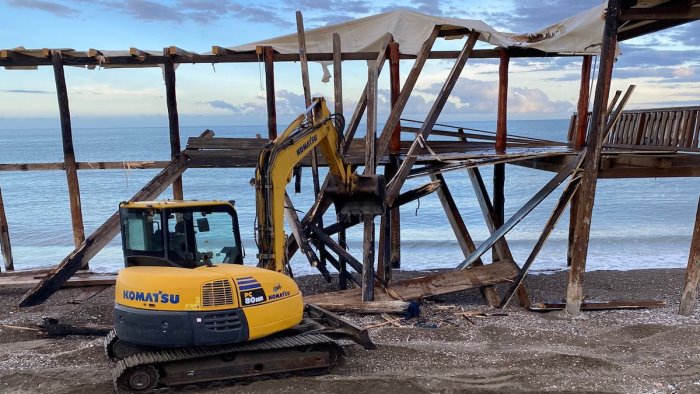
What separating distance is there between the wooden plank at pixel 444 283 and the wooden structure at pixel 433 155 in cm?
2

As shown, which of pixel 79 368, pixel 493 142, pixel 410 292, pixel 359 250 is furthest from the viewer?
pixel 359 250

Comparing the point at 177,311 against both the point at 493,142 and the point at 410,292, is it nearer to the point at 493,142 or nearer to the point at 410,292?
the point at 410,292

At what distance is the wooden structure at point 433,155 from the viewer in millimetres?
9438

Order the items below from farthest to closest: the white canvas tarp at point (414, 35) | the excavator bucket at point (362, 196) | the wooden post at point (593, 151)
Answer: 1. the white canvas tarp at point (414, 35)
2. the excavator bucket at point (362, 196)
3. the wooden post at point (593, 151)

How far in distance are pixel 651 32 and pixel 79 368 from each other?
12.0 meters

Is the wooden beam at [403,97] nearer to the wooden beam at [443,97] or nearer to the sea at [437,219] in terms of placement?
the wooden beam at [443,97]

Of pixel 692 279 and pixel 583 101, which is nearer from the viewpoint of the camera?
pixel 692 279

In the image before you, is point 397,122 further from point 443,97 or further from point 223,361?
point 223,361

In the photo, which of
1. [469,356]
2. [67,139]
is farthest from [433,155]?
[67,139]

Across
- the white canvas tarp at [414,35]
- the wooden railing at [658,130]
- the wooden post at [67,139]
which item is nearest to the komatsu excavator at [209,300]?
the white canvas tarp at [414,35]

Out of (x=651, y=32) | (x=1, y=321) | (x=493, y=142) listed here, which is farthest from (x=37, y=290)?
(x=651, y=32)

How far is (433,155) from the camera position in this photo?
435 inches

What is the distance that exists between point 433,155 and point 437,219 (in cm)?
1811

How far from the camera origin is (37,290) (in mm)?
10133
